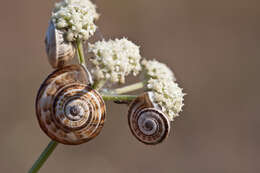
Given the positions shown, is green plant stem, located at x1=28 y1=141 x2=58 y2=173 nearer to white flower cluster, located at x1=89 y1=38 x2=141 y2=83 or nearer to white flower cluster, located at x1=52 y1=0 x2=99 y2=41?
white flower cluster, located at x1=89 y1=38 x2=141 y2=83

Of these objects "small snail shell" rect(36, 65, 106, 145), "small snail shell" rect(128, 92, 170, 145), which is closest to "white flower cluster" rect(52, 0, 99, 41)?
"small snail shell" rect(36, 65, 106, 145)

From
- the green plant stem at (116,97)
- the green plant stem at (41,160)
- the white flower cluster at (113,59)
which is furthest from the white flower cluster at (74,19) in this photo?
the green plant stem at (41,160)

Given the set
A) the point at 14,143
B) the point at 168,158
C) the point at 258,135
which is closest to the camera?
the point at 14,143

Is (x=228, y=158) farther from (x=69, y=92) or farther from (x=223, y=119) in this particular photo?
(x=69, y=92)

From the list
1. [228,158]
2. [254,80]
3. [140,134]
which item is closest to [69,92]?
[140,134]

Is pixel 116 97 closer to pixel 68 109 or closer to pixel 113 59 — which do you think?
pixel 113 59

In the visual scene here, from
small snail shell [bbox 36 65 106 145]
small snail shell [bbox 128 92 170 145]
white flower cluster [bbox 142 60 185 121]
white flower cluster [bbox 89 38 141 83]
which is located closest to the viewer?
small snail shell [bbox 36 65 106 145]
